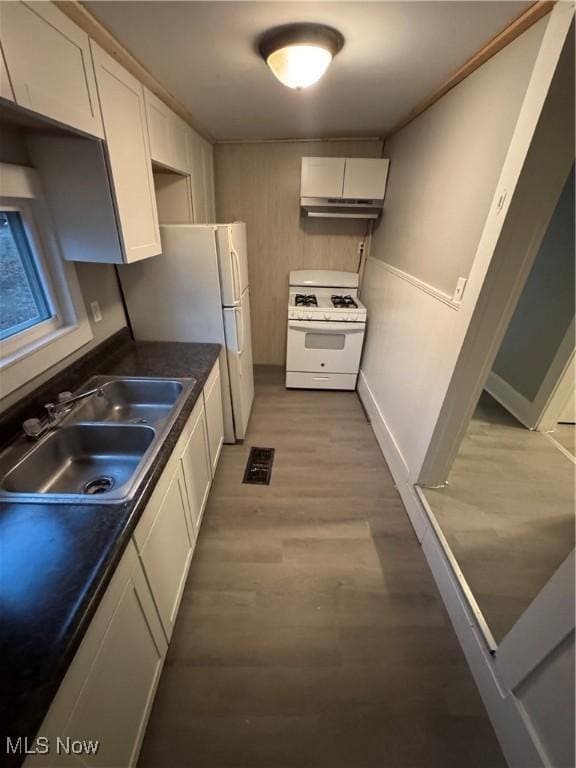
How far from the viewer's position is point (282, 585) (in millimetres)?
1572

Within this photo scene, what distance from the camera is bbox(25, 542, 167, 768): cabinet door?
68cm

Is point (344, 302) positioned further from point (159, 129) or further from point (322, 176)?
point (159, 129)

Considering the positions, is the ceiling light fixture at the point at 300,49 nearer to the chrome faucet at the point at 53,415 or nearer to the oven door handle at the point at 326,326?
the chrome faucet at the point at 53,415

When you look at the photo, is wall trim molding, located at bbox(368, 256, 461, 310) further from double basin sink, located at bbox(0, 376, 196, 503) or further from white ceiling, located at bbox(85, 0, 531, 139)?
double basin sink, located at bbox(0, 376, 196, 503)

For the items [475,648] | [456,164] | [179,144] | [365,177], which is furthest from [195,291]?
[475,648]

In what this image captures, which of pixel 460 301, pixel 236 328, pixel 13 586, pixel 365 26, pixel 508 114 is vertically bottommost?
pixel 13 586

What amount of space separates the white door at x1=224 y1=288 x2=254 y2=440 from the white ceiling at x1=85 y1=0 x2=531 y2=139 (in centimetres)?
116

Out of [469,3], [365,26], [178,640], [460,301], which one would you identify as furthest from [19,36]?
[178,640]

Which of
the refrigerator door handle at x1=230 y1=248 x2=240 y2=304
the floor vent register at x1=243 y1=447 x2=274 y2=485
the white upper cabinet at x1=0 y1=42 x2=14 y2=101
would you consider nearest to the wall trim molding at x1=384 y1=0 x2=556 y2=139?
the refrigerator door handle at x1=230 y1=248 x2=240 y2=304

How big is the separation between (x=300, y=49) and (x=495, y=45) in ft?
2.58

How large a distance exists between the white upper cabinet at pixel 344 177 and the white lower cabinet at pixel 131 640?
2374 millimetres

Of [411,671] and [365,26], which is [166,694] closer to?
[411,671]

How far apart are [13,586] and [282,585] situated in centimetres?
117

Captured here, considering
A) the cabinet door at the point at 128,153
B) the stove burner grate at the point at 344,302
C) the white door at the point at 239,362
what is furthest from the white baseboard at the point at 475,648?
the cabinet door at the point at 128,153
